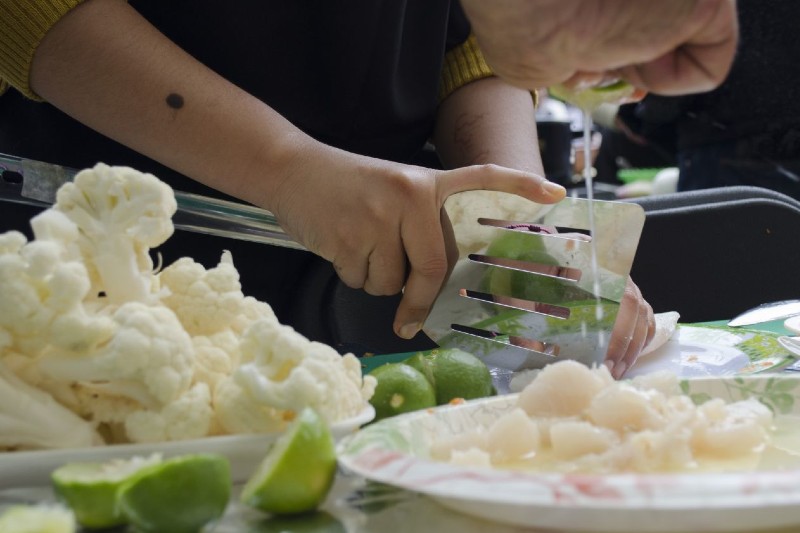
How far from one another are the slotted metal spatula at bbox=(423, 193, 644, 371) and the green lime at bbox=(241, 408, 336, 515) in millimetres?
579

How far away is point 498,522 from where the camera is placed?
0.67 m

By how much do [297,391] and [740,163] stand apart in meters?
2.51

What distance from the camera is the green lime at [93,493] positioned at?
663mm

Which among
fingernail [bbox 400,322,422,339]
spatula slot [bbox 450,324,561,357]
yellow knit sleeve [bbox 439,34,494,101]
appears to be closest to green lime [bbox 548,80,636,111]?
spatula slot [bbox 450,324,561,357]

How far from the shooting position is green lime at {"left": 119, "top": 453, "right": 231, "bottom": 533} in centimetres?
64

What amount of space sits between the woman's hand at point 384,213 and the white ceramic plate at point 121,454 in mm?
589

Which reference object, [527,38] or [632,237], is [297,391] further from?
[632,237]

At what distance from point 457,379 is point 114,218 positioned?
1.36ft

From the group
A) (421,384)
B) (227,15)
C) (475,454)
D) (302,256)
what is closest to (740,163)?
(302,256)

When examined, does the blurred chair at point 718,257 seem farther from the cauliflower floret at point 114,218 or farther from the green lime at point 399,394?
the cauliflower floret at point 114,218

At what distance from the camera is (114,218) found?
2.76ft

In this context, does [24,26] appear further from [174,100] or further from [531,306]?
[531,306]

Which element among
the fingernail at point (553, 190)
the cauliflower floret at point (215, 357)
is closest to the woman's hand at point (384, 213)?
the fingernail at point (553, 190)

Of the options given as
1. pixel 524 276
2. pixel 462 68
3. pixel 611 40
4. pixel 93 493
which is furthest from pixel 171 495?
pixel 462 68
